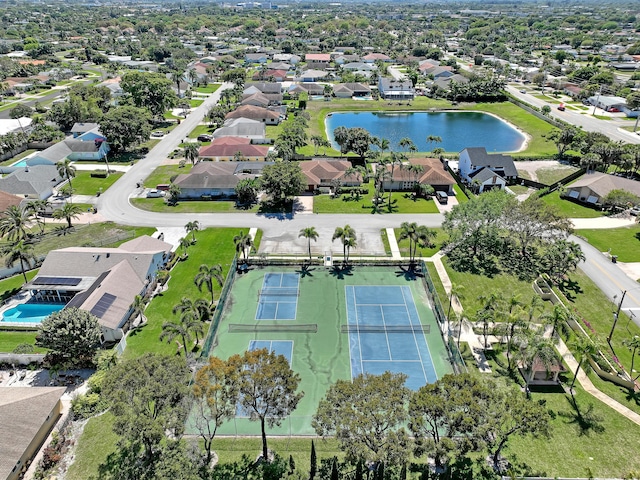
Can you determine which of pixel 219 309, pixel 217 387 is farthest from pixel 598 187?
pixel 217 387

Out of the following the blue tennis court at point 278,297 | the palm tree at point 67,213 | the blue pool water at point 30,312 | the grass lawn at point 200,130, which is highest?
the palm tree at point 67,213

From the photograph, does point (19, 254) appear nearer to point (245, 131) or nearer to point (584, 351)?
point (245, 131)

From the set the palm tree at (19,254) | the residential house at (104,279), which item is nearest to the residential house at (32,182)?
the palm tree at (19,254)

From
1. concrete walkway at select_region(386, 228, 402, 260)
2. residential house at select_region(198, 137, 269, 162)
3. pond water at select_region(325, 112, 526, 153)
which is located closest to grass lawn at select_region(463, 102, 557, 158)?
pond water at select_region(325, 112, 526, 153)

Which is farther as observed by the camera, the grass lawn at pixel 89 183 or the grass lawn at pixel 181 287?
the grass lawn at pixel 89 183

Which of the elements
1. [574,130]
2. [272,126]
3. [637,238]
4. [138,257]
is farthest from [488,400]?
[272,126]

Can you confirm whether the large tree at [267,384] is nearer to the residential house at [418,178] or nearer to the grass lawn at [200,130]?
the residential house at [418,178]

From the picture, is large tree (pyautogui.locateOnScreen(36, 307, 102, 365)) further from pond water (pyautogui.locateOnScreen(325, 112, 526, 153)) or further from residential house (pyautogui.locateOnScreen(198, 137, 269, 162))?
pond water (pyautogui.locateOnScreen(325, 112, 526, 153))
